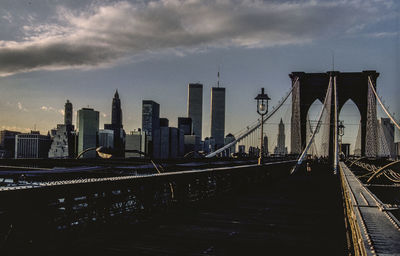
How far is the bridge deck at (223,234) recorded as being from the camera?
684 centimetres

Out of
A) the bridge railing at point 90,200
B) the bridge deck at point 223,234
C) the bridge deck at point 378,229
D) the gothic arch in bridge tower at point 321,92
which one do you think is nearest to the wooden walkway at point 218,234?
the bridge deck at point 223,234

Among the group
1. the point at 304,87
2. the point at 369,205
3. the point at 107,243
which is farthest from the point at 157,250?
the point at 304,87

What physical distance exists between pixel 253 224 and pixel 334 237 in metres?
1.94

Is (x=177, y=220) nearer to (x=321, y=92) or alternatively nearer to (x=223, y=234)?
(x=223, y=234)

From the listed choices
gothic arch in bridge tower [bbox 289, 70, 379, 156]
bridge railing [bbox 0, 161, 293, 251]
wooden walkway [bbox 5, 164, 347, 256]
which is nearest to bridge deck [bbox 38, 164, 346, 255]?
wooden walkway [bbox 5, 164, 347, 256]

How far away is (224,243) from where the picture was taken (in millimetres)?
7391

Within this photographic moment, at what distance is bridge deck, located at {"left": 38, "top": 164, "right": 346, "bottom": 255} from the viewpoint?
6.84 meters

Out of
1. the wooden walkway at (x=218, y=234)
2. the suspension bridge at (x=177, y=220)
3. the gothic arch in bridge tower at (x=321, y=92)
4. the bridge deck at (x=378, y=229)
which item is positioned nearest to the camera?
the bridge deck at (x=378, y=229)

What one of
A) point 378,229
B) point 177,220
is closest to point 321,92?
point 177,220

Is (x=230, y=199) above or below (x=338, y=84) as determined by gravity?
below

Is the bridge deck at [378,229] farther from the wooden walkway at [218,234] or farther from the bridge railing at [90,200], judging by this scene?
the bridge railing at [90,200]

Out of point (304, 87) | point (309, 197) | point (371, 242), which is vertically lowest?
point (309, 197)

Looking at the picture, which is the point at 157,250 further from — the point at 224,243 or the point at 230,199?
the point at 230,199

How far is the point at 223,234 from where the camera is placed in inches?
322
